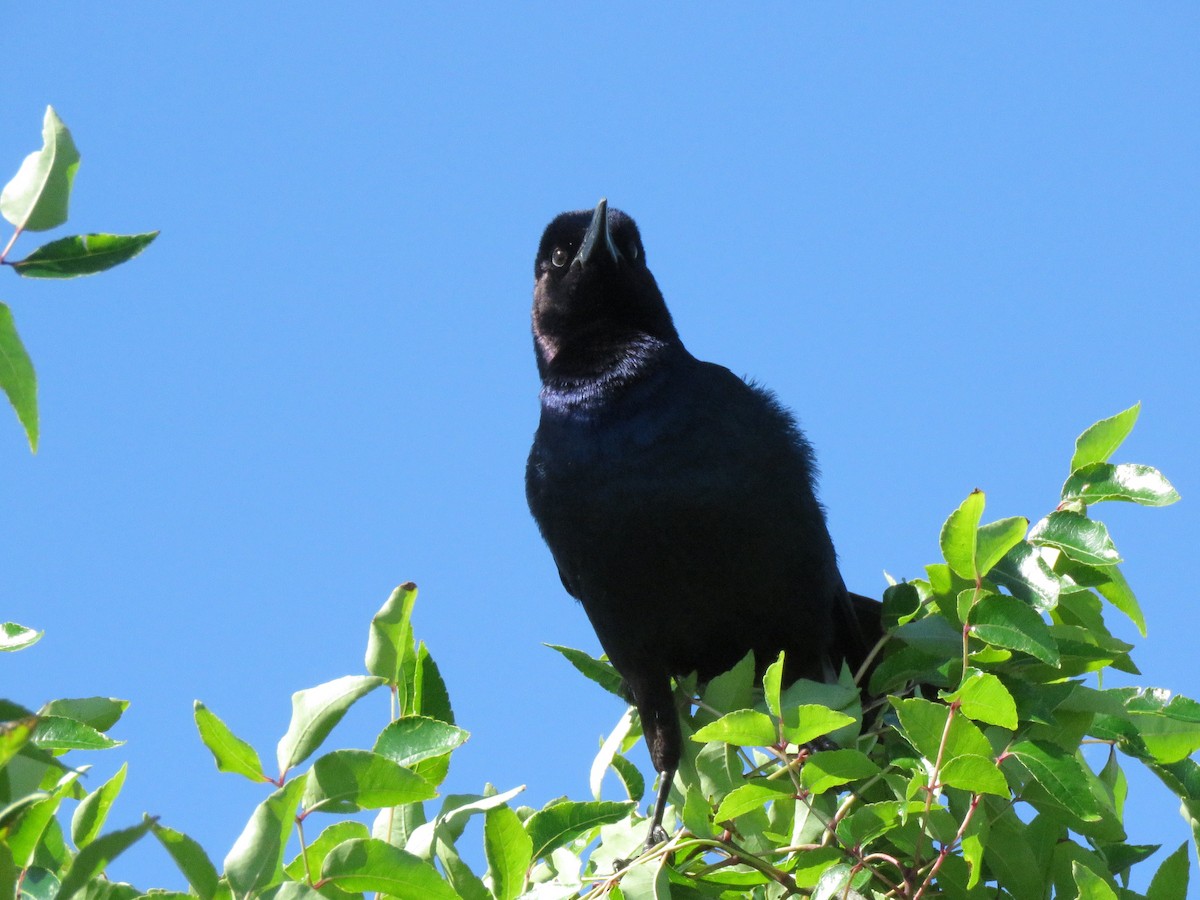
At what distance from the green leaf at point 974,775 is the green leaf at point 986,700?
0.22ft

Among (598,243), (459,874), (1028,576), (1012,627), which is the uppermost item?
(598,243)

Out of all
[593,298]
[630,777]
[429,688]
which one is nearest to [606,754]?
[630,777]

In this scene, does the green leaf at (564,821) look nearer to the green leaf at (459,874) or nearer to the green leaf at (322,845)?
the green leaf at (459,874)

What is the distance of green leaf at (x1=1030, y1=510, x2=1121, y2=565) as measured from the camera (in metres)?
2.35

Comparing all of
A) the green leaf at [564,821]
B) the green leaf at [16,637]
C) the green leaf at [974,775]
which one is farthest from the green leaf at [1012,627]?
the green leaf at [16,637]

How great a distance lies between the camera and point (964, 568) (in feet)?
7.55

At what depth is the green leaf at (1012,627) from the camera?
7.15 feet

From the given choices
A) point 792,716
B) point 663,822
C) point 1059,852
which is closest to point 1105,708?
point 1059,852

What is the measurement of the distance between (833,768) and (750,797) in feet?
0.48

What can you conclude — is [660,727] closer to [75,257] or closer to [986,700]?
[986,700]

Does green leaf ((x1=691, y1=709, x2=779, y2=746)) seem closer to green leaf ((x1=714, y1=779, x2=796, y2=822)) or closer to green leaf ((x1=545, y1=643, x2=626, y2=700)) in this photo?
green leaf ((x1=714, y1=779, x2=796, y2=822))

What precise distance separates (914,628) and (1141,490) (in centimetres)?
50

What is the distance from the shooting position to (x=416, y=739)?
1954 mm

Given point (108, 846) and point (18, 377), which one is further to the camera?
point (18, 377)
